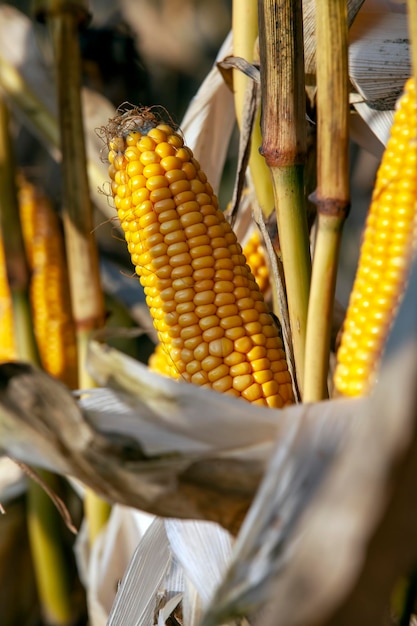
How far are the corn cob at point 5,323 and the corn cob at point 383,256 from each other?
39.7 inches

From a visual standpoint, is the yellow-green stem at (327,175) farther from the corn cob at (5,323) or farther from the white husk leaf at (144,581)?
the corn cob at (5,323)

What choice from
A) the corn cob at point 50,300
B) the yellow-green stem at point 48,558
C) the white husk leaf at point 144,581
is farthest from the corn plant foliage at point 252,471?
the yellow-green stem at point 48,558

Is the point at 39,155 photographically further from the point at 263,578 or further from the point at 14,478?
the point at 263,578

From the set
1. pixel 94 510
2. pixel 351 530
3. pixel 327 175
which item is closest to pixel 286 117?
pixel 327 175

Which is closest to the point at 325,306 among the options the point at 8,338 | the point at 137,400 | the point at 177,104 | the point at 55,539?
the point at 137,400

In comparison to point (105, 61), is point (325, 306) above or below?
below

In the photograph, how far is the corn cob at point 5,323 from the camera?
1573 millimetres

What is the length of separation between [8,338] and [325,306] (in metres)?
1.08

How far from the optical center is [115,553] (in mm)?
1315

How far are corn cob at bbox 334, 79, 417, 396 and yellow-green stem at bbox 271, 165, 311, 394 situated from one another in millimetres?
58

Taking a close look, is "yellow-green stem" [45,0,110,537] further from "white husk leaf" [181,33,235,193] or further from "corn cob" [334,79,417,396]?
"corn cob" [334,79,417,396]

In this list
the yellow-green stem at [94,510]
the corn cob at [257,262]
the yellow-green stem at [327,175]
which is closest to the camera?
the yellow-green stem at [327,175]

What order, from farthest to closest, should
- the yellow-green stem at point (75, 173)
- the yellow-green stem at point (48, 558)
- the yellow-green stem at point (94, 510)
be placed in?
the yellow-green stem at point (48, 558), the yellow-green stem at point (94, 510), the yellow-green stem at point (75, 173)

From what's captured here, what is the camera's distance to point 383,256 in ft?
2.32
